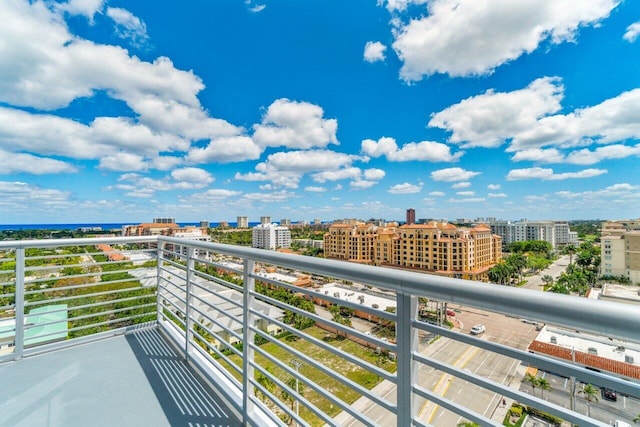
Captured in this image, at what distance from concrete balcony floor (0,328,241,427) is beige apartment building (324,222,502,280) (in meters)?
34.9

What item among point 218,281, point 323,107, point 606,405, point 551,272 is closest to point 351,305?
point 218,281

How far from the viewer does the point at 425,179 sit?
6216cm

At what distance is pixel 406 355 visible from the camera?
833 millimetres

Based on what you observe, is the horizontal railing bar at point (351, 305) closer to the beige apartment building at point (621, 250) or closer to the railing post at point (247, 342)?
the railing post at point (247, 342)

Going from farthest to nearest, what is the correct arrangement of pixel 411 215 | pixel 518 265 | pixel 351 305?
pixel 411 215 → pixel 518 265 → pixel 351 305

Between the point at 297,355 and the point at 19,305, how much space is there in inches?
102

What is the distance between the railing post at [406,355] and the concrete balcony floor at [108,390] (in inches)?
47.2

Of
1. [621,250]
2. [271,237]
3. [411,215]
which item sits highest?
[411,215]

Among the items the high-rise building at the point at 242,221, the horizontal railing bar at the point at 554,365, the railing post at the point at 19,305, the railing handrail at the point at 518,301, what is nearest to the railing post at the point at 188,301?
the railing post at the point at 19,305

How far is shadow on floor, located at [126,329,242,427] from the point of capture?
1.62 meters

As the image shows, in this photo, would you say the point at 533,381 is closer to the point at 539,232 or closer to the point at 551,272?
the point at 551,272

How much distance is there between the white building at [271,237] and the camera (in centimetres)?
6010

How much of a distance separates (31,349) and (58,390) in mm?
868

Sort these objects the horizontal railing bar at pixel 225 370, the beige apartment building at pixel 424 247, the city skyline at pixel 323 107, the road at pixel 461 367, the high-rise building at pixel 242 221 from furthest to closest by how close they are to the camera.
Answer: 1. the high-rise building at pixel 242 221
2. the beige apartment building at pixel 424 247
3. the city skyline at pixel 323 107
4. the horizontal railing bar at pixel 225 370
5. the road at pixel 461 367
